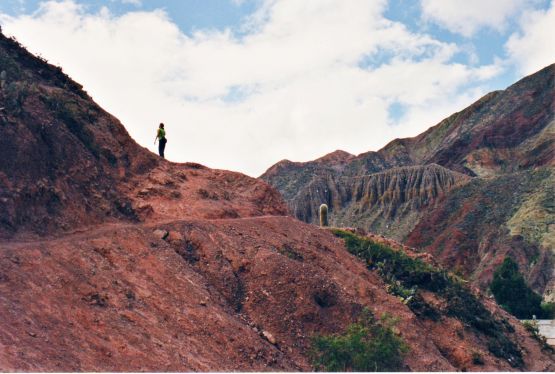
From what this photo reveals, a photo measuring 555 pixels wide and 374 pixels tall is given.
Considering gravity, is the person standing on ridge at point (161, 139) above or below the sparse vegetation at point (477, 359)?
above

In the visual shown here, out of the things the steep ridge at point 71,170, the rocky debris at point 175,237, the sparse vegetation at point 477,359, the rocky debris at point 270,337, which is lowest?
the sparse vegetation at point 477,359

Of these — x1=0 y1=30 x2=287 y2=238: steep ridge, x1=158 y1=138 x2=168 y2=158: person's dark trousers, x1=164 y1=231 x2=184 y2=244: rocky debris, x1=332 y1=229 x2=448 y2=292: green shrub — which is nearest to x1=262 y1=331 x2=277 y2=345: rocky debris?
x1=164 y1=231 x2=184 y2=244: rocky debris

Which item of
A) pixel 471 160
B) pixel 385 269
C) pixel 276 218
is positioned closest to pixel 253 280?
pixel 276 218

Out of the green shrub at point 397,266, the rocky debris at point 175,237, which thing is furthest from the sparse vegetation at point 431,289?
the rocky debris at point 175,237

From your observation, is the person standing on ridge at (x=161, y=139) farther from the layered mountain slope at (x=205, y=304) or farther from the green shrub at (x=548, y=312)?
the green shrub at (x=548, y=312)

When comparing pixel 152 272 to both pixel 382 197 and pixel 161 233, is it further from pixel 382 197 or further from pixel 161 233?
pixel 382 197

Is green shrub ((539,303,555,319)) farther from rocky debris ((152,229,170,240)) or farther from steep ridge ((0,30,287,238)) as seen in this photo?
rocky debris ((152,229,170,240))

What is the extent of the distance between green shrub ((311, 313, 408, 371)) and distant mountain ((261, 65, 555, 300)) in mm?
30261

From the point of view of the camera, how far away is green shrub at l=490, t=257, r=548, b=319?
34.4 metres

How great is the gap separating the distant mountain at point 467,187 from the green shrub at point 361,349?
3026 cm

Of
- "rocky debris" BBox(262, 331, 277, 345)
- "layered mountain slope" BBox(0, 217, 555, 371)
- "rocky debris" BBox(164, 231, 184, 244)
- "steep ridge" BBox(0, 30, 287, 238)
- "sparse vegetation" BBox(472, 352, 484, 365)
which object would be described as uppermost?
"steep ridge" BBox(0, 30, 287, 238)

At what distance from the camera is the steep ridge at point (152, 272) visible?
11.4 m

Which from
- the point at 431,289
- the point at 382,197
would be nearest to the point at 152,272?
the point at 431,289

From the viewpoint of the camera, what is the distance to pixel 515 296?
34969 mm
